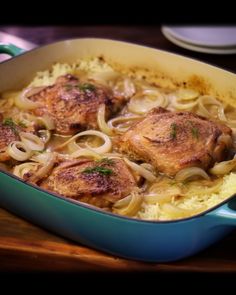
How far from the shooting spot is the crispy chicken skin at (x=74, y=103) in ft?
7.88

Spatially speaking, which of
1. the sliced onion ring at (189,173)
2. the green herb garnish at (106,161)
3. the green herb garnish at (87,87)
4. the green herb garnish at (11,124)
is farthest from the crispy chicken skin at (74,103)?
the sliced onion ring at (189,173)

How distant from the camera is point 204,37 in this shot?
3.11 meters

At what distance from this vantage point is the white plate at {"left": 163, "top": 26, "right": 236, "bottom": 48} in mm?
3029

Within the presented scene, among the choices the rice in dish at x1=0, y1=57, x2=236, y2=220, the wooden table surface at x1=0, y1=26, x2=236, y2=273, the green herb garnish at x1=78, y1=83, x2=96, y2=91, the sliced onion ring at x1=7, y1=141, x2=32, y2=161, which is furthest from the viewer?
the green herb garnish at x1=78, y1=83, x2=96, y2=91

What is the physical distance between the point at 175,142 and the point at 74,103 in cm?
61

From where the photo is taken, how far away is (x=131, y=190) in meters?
1.91

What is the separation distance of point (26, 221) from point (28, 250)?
165mm

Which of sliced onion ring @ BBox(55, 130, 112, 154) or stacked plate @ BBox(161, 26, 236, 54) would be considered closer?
sliced onion ring @ BBox(55, 130, 112, 154)

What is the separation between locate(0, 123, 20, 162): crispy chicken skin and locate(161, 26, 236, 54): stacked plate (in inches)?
52.6

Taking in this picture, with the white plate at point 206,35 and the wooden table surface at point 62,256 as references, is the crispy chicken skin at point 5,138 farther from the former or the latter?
the white plate at point 206,35

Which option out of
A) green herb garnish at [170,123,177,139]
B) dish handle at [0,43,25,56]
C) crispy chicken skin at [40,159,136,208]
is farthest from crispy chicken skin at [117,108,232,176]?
dish handle at [0,43,25,56]

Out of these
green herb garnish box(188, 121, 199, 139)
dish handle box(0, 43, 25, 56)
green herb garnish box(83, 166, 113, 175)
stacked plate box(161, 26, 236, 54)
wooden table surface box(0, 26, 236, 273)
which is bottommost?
wooden table surface box(0, 26, 236, 273)

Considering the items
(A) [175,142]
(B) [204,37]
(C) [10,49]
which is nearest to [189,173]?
(A) [175,142]

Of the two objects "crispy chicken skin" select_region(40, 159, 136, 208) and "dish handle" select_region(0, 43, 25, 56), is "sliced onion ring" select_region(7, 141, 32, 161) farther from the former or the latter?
"dish handle" select_region(0, 43, 25, 56)
